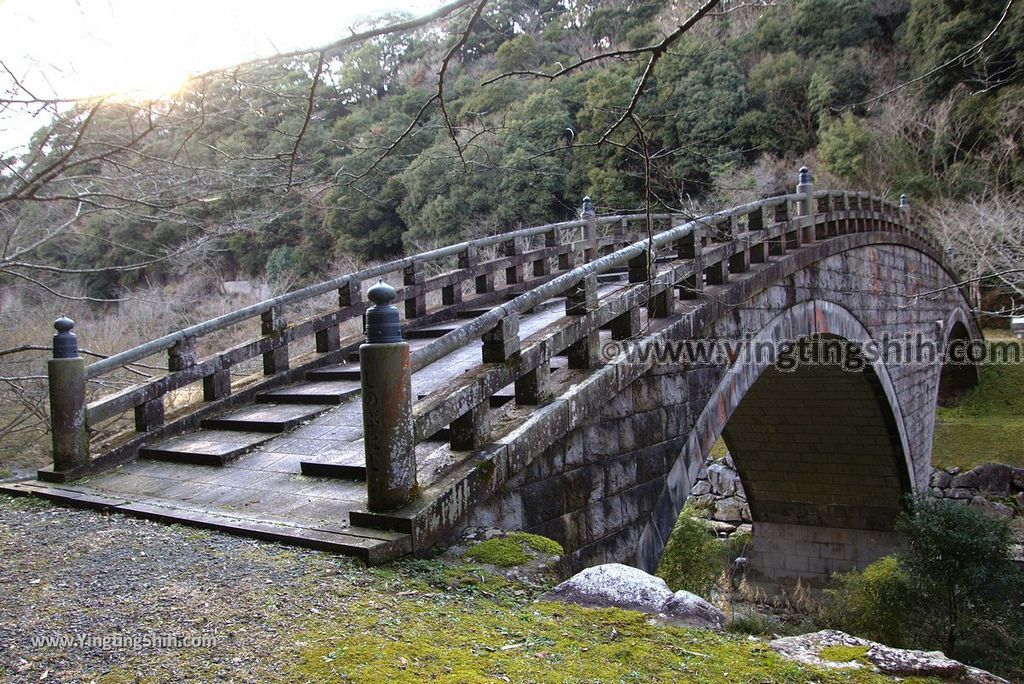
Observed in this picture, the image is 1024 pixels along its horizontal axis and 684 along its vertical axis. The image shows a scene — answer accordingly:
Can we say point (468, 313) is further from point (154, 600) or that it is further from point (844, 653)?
point (844, 653)

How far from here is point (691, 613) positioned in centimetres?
344

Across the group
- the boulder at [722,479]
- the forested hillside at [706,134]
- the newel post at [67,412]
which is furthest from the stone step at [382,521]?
the boulder at [722,479]

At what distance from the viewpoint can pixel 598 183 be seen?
23.6 m

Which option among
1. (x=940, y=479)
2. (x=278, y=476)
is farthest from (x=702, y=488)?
(x=278, y=476)

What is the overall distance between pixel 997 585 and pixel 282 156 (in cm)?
1170

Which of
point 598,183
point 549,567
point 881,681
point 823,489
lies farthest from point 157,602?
point 598,183

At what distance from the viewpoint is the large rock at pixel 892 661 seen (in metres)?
2.88

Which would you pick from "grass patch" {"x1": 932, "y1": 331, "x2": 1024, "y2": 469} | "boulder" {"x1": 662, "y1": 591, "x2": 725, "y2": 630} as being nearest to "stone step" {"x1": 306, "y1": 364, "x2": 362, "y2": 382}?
"boulder" {"x1": 662, "y1": 591, "x2": 725, "y2": 630}

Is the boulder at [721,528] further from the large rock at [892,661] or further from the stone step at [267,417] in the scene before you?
the large rock at [892,661]

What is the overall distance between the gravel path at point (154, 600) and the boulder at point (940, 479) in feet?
66.2

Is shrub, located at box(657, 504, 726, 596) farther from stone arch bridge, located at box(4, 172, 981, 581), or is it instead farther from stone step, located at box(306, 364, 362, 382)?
stone step, located at box(306, 364, 362, 382)

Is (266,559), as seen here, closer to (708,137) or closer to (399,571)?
(399,571)

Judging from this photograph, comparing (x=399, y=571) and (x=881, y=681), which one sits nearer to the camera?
(x=881, y=681)

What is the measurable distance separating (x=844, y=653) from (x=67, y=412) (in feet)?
17.8
